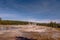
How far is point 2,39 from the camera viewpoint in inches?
248

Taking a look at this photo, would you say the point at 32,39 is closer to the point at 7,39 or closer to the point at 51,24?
the point at 7,39

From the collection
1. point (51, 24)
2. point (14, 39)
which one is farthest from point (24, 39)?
point (51, 24)

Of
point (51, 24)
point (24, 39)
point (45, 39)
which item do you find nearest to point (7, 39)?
point (24, 39)

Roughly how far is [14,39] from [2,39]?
548mm

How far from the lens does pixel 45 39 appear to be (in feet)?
23.8

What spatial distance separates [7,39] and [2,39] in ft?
0.74

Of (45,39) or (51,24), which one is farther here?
(51,24)

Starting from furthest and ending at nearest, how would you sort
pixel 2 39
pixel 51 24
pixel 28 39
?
pixel 51 24
pixel 28 39
pixel 2 39

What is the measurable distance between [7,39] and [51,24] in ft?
58.9

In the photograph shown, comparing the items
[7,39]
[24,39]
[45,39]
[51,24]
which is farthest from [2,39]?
[51,24]

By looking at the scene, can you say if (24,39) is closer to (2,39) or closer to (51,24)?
(2,39)

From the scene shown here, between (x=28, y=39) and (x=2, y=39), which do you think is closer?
(x=2, y=39)

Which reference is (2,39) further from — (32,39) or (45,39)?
(45,39)

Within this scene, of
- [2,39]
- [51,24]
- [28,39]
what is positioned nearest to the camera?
[2,39]
